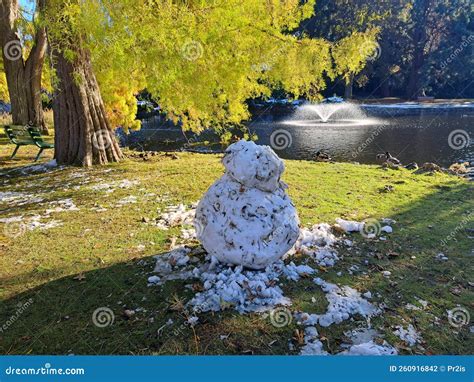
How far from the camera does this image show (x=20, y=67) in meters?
16.1

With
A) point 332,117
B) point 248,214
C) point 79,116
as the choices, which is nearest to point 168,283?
point 248,214

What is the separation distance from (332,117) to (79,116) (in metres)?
26.7

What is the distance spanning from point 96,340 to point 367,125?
87.9 feet

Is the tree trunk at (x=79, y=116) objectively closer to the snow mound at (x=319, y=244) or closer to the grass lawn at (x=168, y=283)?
the grass lawn at (x=168, y=283)

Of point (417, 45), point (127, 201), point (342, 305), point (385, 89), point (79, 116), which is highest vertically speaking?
point (417, 45)

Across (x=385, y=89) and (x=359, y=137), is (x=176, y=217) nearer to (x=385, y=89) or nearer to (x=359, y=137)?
(x=359, y=137)

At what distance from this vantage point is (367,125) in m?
27.5

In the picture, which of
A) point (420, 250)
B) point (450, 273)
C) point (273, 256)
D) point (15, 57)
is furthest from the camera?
point (15, 57)

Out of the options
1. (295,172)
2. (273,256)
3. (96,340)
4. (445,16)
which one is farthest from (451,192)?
(445,16)

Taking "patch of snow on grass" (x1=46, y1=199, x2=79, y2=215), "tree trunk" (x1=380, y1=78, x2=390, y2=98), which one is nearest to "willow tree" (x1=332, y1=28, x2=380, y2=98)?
"patch of snow on grass" (x1=46, y1=199, x2=79, y2=215)

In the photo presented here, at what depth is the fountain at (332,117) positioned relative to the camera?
2928 centimetres

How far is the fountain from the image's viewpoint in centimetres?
2928

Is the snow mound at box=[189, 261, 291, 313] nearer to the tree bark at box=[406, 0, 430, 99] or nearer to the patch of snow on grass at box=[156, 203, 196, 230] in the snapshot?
the patch of snow on grass at box=[156, 203, 196, 230]
